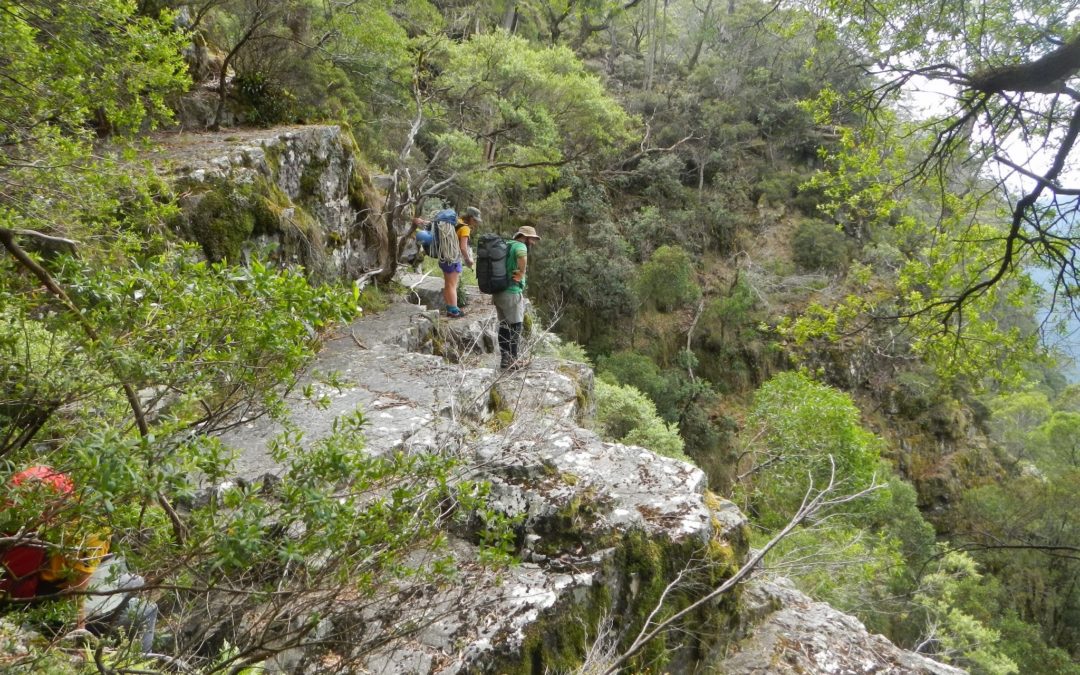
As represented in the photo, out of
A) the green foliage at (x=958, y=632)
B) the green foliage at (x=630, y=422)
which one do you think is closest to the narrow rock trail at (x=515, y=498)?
the green foliage at (x=630, y=422)

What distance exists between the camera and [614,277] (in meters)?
18.1

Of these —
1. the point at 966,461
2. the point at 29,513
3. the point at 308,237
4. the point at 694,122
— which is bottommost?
the point at 966,461

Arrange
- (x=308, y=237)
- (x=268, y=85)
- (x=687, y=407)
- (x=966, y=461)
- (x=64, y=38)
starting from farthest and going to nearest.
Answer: (x=966, y=461) → (x=687, y=407) → (x=268, y=85) → (x=308, y=237) → (x=64, y=38)

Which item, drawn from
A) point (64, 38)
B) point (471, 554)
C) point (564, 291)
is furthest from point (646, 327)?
point (64, 38)

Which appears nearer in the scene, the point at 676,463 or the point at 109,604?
the point at 109,604

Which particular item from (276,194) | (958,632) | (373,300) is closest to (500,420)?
(373,300)

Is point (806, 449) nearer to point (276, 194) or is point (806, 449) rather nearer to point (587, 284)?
point (587, 284)

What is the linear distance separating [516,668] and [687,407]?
13.9 m

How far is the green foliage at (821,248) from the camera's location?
20.2 m

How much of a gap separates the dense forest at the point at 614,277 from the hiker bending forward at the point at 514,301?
1.97m

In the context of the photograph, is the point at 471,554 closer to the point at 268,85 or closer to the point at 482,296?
the point at 482,296

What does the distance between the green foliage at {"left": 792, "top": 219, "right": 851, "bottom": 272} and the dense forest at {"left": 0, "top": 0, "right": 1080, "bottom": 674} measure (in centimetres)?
12

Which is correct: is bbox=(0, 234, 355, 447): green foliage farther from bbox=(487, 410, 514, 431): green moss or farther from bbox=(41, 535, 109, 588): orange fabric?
bbox=(487, 410, 514, 431): green moss

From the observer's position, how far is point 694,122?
23.4 m
